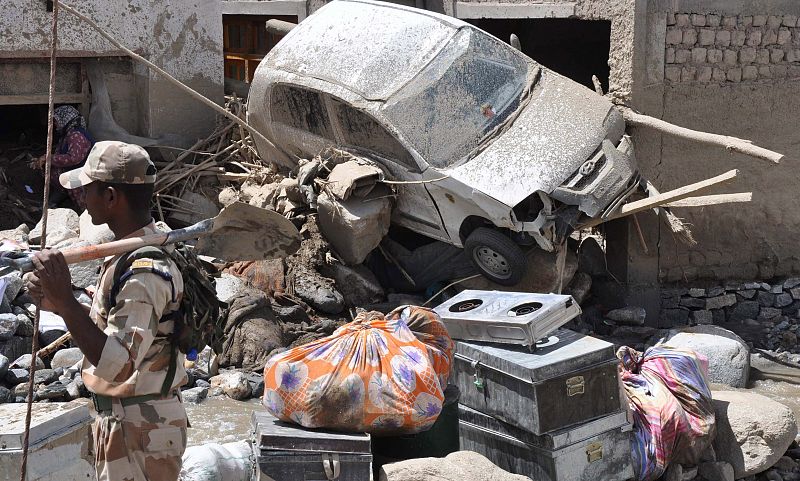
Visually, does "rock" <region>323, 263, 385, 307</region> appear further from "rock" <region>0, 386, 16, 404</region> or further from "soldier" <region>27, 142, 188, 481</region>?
"soldier" <region>27, 142, 188, 481</region>

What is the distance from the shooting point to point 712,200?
8.55 meters

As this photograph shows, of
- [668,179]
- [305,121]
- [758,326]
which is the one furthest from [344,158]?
[758,326]

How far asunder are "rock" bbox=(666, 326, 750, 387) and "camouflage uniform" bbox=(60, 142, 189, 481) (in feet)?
16.8

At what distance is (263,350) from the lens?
766cm

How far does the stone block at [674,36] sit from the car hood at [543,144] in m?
0.92

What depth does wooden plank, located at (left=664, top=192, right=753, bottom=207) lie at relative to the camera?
329 inches

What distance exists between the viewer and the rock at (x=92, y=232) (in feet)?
27.0

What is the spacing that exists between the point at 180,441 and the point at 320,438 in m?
1.11

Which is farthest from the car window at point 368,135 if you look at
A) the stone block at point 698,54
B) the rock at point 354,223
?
the stone block at point 698,54

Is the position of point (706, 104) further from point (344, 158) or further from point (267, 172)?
point (267, 172)

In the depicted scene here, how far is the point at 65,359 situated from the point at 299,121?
297cm

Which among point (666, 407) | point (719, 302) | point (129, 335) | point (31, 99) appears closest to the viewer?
point (129, 335)

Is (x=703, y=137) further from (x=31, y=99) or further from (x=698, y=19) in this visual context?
(x=31, y=99)

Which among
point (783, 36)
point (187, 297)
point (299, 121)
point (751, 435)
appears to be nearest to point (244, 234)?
point (187, 297)
